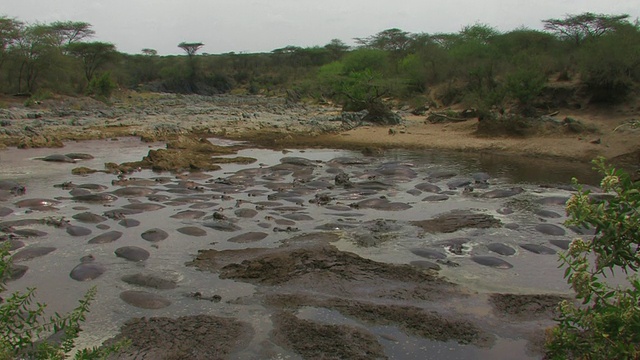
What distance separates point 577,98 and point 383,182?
15016 millimetres

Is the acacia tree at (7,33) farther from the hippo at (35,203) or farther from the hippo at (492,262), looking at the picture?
the hippo at (492,262)

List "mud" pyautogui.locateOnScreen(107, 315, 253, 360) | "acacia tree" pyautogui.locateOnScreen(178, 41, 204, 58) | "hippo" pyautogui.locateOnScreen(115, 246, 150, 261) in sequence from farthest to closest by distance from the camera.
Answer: "acacia tree" pyautogui.locateOnScreen(178, 41, 204, 58), "hippo" pyautogui.locateOnScreen(115, 246, 150, 261), "mud" pyautogui.locateOnScreen(107, 315, 253, 360)

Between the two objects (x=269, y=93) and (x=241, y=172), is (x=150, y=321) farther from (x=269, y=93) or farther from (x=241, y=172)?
(x=269, y=93)

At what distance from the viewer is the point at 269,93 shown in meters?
62.8

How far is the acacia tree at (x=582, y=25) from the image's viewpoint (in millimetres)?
34344

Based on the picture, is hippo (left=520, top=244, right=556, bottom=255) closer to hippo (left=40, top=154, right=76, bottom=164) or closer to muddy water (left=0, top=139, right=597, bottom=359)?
muddy water (left=0, top=139, right=597, bottom=359)

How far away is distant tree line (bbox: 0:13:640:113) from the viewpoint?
24.4 m

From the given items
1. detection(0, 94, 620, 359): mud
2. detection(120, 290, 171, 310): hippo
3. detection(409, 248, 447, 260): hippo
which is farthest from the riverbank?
detection(120, 290, 171, 310): hippo

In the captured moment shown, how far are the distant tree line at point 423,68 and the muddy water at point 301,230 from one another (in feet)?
26.1

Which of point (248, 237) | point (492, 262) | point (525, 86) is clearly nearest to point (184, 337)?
point (248, 237)

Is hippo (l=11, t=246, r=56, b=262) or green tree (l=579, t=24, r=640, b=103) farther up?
green tree (l=579, t=24, r=640, b=103)

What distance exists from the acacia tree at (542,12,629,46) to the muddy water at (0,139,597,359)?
20.6 m

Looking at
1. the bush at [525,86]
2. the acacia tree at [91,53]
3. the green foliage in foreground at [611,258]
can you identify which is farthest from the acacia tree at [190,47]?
the green foliage in foreground at [611,258]

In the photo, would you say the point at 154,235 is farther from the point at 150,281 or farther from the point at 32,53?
the point at 32,53
